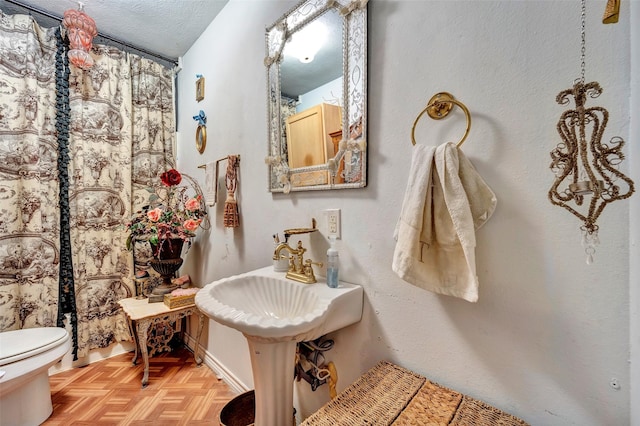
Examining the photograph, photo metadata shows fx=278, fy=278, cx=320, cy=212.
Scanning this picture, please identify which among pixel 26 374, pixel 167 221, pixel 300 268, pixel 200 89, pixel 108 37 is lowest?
pixel 26 374

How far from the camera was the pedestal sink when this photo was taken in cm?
85

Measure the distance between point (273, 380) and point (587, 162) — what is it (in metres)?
1.10

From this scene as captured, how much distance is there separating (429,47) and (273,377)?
1.24 meters

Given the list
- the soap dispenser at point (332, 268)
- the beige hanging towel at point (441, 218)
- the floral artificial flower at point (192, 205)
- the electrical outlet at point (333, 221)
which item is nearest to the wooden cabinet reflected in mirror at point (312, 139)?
the electrical outlet at point (333, 221)

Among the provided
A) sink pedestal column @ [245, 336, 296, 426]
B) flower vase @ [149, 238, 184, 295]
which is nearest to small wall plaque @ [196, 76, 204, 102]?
flower vase @ [149, 238, 184, 295]

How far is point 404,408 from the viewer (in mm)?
712

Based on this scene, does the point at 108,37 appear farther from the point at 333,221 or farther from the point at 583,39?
the point at 583,39

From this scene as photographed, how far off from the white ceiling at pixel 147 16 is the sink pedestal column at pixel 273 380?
82.1 inches

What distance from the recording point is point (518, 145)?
715 millimetres

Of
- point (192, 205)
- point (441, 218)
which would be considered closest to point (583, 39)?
point (441, 218)

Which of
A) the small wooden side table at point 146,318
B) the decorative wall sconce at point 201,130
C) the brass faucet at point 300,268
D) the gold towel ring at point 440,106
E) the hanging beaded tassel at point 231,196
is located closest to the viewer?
the gold towel ring at point 440,106

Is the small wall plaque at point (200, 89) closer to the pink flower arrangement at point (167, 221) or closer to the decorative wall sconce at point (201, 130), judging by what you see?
the decorative wall sconce at point (201, 130)

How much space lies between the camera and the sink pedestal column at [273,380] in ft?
3.26

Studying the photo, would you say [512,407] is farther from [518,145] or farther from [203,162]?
[203,162]
